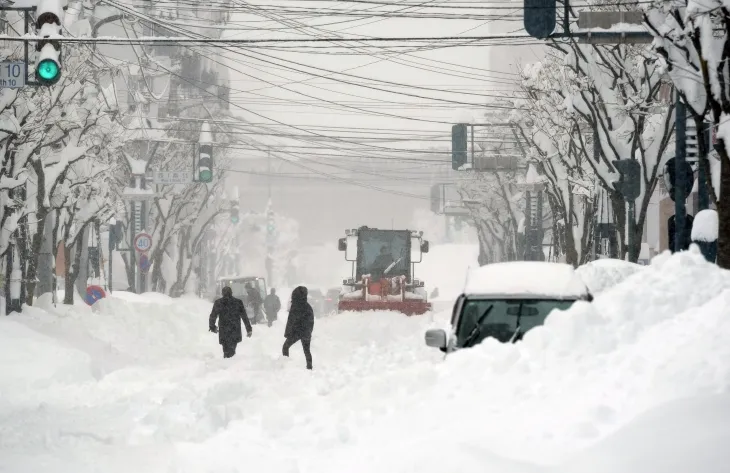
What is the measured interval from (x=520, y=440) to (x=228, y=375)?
1053cm

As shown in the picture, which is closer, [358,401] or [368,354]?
[358,401]

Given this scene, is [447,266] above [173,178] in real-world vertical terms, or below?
below

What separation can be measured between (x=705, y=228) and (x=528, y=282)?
640 cm

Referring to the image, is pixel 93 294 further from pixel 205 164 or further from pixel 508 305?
pixel 508 305

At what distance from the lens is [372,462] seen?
7.30 meters

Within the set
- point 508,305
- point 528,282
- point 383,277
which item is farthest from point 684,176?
point 383,277

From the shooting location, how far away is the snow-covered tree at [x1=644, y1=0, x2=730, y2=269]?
13.9 metres

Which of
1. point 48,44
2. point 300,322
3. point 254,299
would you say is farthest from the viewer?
point 254,299

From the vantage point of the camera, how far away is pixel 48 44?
46.2 ft

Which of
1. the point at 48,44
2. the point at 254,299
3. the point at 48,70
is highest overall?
the point at 48,44

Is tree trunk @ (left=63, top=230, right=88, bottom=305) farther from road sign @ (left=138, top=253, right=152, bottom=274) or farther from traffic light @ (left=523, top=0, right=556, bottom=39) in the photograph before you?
traffic light @ (left=523, top=0, right=556, bottom=39)

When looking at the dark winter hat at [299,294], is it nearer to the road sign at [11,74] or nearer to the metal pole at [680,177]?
the road sign at [11,74]

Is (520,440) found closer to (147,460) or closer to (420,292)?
(147,460)

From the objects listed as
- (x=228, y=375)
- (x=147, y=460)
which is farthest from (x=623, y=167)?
(x=147, y=460)
